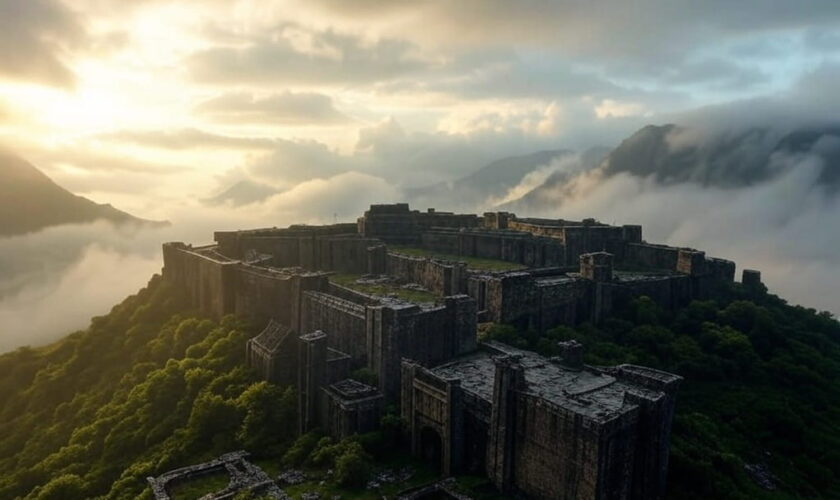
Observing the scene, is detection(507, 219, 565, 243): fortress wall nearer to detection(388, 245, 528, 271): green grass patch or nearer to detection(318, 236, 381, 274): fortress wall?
Answer: detection(388, 245, 528, 271): green grass patch

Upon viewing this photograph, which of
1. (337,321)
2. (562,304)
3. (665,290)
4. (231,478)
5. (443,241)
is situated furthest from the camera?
(443,241)

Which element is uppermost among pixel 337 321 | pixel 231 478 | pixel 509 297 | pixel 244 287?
pixel 509 297

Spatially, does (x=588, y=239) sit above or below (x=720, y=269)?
above

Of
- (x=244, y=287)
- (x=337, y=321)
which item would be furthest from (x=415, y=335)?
(x=244, y=287)

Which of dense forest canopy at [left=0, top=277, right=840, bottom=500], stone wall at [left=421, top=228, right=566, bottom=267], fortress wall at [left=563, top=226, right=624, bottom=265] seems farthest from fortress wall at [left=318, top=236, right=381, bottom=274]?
fortress wall at [left=563, top=226, right=624, bottom=265]

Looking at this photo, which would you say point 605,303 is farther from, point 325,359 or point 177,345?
point 177,345

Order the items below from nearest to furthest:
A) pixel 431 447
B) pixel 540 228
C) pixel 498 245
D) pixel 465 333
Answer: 1. pixel 431 447
2. pixel 465 333
3. pixel 498 245
4. pixel 540 228

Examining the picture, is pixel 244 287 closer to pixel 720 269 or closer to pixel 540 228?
pixel 540 228
